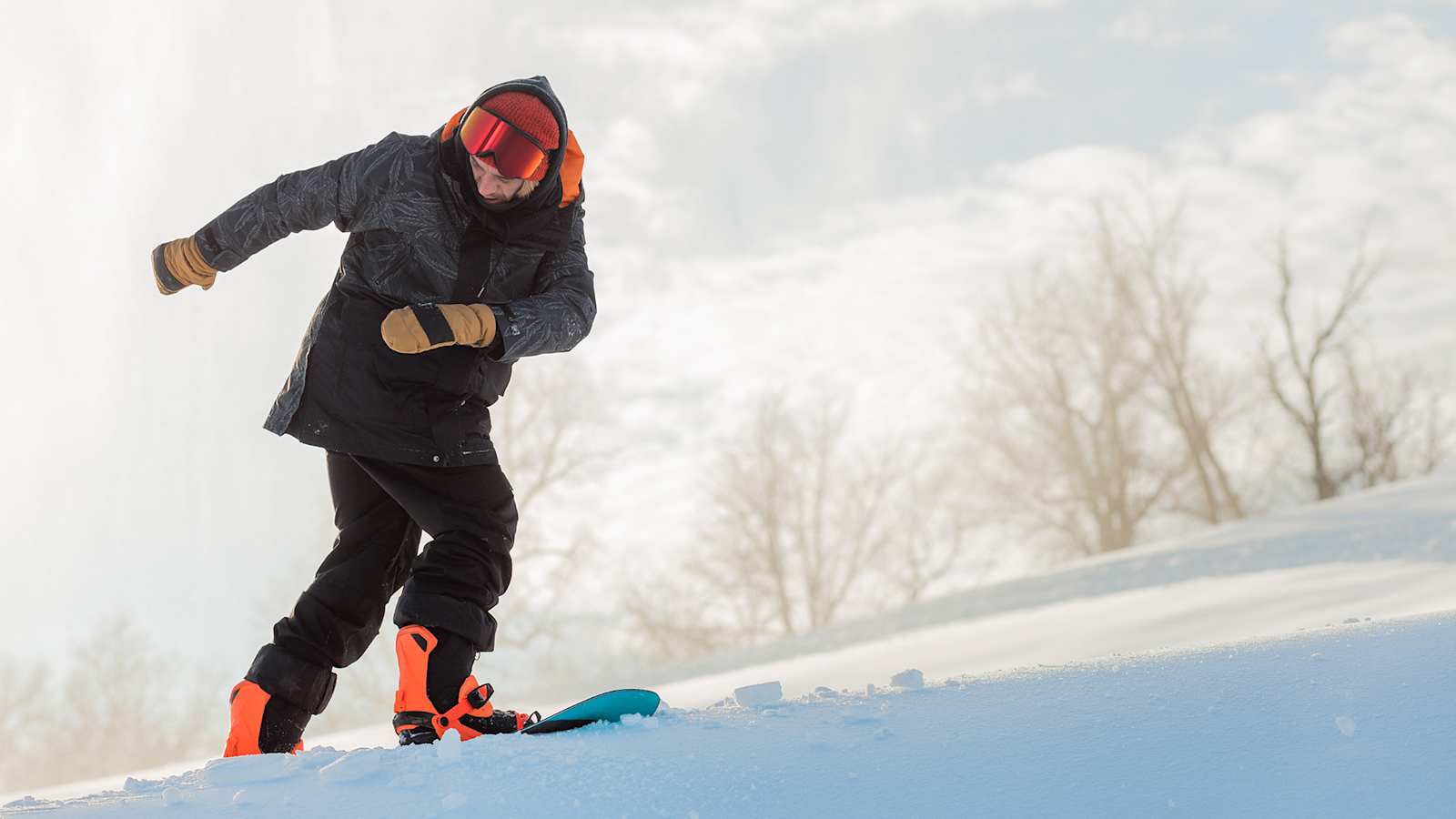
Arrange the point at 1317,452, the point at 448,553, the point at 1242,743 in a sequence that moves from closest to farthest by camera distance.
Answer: the point at 1242,743
the point at 448,553
the point at 1317,452

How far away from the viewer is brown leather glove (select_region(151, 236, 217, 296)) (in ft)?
7.95

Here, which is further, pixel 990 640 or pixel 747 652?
pixel 747 652

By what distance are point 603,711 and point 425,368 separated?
0.77m

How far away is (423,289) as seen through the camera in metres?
2.27

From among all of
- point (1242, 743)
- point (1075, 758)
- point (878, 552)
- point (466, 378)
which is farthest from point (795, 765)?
point (878, 552)

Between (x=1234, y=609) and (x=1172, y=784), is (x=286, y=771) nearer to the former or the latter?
(x=1172, y=784)

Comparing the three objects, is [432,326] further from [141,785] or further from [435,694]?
[141,785]

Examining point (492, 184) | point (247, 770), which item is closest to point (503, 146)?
point (492, 184)

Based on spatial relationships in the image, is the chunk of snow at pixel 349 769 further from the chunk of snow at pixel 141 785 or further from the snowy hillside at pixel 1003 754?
the chunk of snow at pixel 141 785

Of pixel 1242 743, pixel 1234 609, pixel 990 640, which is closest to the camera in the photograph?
pixel 1242 743

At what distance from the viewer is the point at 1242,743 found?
5.31 feet

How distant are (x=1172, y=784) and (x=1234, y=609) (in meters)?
3.71

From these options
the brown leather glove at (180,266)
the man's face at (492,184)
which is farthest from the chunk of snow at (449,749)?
the brown leather glove at (180,266)

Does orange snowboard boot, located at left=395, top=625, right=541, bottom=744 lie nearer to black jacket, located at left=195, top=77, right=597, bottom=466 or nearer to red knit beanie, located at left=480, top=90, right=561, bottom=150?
black jacket, located at left=195, top=77, right=597, bottom=466
